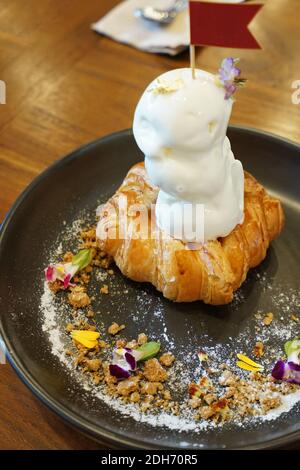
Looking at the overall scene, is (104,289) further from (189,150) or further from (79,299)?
(189,150)

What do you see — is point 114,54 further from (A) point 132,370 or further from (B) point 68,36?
(A) point 132,370

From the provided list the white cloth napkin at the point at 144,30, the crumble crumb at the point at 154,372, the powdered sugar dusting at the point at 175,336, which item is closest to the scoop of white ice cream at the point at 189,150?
the powdered sugar dusting at the point at 175,336

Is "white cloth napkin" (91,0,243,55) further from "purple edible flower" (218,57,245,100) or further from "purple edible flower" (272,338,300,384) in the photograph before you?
"purple edible flower" (272,338,300,384)

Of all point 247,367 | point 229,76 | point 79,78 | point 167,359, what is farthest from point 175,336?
point 79,78

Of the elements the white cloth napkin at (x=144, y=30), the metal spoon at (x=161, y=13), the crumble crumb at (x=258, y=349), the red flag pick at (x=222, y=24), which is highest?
the red flag pick at (x=222, y=24)

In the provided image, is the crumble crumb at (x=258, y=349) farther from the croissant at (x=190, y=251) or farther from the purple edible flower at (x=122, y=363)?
the purple edible flower at (x=122, y=363)

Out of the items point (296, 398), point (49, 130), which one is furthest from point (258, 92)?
point (296, 398)
